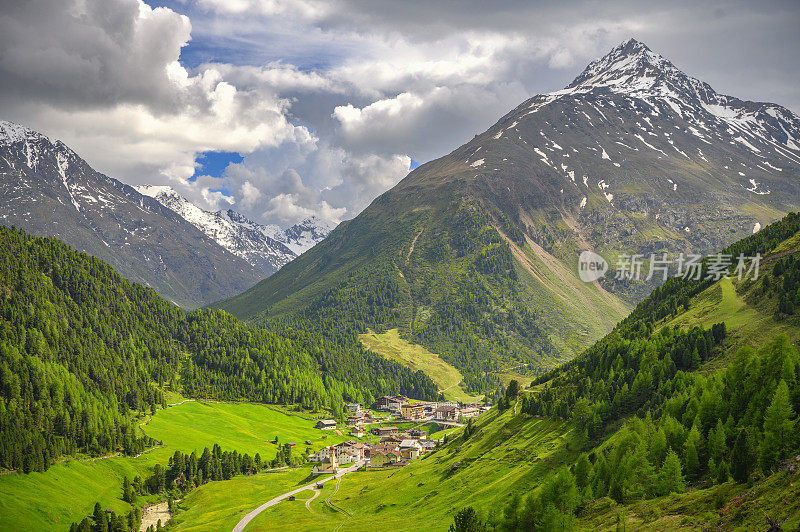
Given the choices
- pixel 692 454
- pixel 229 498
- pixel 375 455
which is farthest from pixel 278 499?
pixel 692 454

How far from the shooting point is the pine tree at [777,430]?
6406 cm

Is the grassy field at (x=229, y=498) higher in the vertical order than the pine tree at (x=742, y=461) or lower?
lower

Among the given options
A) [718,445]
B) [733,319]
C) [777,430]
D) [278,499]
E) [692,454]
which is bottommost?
[278,499]

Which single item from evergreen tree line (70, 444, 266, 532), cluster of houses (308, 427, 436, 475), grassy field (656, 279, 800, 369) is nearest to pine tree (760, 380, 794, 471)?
grassy field (656, 279, 800, 369)

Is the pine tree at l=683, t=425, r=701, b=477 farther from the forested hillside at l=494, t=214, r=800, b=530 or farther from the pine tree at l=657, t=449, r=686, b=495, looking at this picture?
the pine tree at l=657, t=449, r=686, b=495

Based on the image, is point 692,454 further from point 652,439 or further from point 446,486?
point 446,486

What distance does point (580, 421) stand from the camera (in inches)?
4619

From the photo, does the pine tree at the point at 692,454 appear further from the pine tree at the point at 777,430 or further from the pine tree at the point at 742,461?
the pine tree at the point at 777,430

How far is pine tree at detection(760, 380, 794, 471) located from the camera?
210ft

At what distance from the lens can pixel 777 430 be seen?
68.1 m

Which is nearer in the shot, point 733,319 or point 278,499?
point 733,319

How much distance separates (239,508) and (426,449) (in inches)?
2815

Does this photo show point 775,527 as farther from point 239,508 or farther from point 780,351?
point 239,508

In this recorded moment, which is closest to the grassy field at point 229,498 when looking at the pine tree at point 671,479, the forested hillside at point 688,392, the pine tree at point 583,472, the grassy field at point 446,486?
the grassy field at point 446,486
